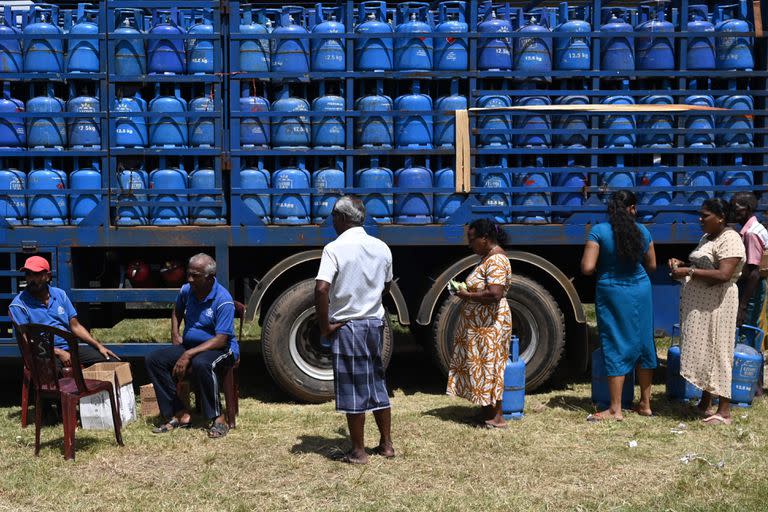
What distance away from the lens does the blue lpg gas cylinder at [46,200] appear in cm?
688

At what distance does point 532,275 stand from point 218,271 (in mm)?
2437

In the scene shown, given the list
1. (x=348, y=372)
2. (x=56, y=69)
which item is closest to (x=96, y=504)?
(x=348, y=372)

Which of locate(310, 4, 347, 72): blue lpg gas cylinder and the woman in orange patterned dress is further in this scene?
locate(310, 4, 347, 72): blue lpg gas cylinder

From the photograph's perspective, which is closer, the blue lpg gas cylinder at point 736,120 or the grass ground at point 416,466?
the grass ground at point 416,466

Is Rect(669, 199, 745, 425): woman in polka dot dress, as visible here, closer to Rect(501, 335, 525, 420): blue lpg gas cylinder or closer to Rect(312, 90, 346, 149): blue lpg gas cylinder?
Rect(501, 335, 525, 420): blue lpg gas cylinder

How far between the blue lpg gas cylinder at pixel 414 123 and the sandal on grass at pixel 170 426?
8.42ft

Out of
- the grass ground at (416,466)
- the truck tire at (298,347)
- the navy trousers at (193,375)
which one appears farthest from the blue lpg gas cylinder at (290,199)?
the grass ground at (416,466)

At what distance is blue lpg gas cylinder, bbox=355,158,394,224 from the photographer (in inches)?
277

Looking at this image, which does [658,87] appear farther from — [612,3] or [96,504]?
[96,504]

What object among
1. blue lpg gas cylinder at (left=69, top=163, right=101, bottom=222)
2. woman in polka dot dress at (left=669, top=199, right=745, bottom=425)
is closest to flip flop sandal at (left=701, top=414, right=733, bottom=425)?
woman in polka dot dress at (left=669, top=199, right=745, bottom=425)

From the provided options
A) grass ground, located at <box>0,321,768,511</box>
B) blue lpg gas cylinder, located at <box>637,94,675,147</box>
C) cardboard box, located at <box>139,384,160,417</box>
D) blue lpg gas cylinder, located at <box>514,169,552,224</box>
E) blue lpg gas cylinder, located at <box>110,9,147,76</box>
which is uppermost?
blue lpg gas cylinder, located at <box>110,9,147,76</box>

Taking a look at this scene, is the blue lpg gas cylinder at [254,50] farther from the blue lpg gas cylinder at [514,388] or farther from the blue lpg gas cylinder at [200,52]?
the blue lpg gas cylinder at [514,388]

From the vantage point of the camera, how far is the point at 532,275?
24.3ft

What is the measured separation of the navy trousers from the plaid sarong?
3.77 feet
